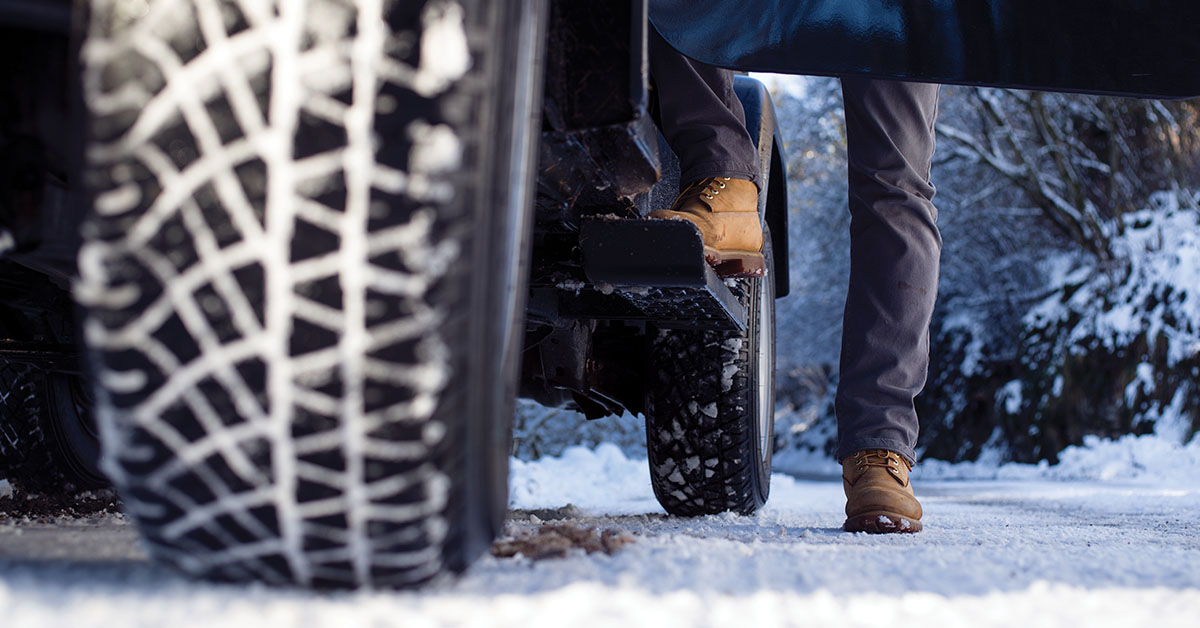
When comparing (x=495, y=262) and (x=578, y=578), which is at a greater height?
(x=495, y=262)

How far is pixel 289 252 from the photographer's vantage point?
2.08 feet

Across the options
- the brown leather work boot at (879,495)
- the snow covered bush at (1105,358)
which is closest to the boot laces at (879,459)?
the brown leather work boot at (879,495)

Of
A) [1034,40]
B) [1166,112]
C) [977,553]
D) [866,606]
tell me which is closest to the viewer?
[866,606]

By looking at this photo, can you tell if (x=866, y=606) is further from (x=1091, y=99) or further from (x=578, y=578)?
(x=1091, y=99)

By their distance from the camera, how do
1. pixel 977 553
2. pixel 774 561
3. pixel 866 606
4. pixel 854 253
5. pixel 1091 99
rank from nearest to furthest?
pixel 866 606 → pixel 774 561 → pixel 977 553 → pixel 854 253 → pixel 1091 99

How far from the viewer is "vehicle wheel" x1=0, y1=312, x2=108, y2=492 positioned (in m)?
1.91

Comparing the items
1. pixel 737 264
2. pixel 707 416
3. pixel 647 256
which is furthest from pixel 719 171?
pixel 707 416

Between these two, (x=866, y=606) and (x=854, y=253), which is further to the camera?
(x=854, y=253)

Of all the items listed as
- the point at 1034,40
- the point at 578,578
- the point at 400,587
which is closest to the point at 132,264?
the point at 400,587

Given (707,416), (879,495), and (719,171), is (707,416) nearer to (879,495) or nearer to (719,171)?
(879,495)

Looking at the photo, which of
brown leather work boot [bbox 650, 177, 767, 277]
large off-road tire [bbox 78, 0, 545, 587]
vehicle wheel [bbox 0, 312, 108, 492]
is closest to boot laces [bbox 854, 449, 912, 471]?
brown leather work boot [bbox 650, 177, 767, 277]

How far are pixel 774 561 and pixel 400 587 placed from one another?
431 millimetres

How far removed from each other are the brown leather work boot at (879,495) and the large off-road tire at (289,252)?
1.16 m

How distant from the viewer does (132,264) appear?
631mm
